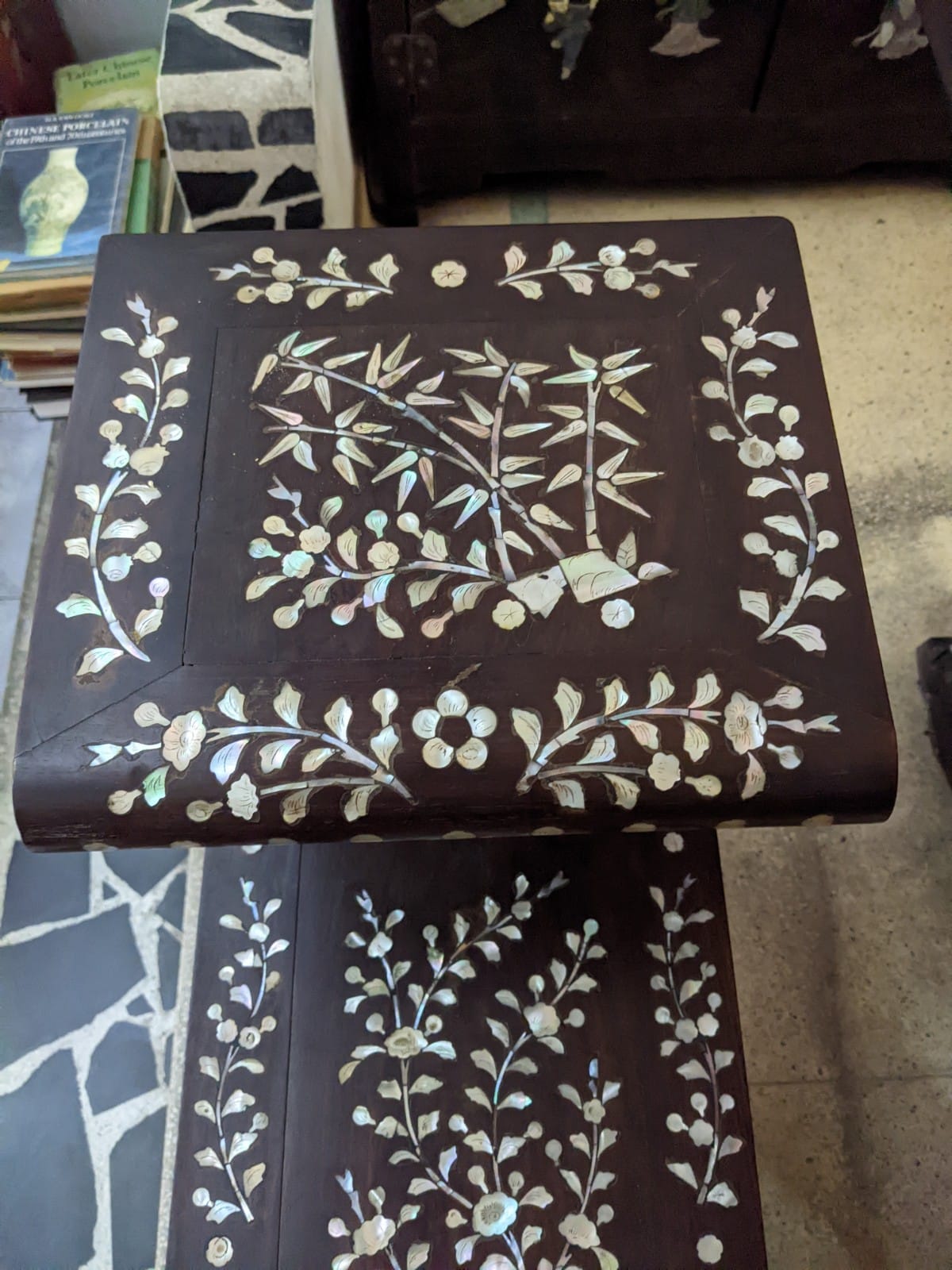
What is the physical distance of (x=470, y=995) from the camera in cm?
85

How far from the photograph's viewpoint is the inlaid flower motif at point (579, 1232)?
0.75m

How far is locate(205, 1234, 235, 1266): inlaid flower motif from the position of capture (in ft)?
2.47

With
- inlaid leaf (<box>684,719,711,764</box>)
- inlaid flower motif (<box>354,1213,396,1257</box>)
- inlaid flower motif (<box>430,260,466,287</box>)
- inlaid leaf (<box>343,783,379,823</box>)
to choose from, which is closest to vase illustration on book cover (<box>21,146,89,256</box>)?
inlaid flower motif (<box>430,260,466,287</box>)

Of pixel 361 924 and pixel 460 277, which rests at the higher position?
pixel 460 277

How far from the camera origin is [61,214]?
136 cm

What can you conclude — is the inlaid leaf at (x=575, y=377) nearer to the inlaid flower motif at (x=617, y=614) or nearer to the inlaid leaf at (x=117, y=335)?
the inlaid flower motif at (x=617, y=614)

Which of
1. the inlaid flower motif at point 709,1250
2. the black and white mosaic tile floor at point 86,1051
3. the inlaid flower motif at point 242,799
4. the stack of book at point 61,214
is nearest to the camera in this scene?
the inlaid flower motif at point 242,799

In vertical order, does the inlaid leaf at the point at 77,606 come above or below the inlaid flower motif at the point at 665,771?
above

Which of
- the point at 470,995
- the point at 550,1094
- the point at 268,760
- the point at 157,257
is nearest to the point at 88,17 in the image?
the point at 157,257

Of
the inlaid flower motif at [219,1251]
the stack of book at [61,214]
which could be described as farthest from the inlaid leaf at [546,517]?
the stack of book at [61,214]

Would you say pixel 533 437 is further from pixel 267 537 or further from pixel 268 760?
pixel 268 760

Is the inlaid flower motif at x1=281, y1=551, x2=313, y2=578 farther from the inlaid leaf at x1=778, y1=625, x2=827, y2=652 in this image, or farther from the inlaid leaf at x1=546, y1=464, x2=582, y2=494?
the inlaid leaf at x1=778, y1=625, x2=827, y2=652

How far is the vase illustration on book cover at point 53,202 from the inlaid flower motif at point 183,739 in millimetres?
991

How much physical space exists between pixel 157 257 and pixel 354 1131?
0.82 m
